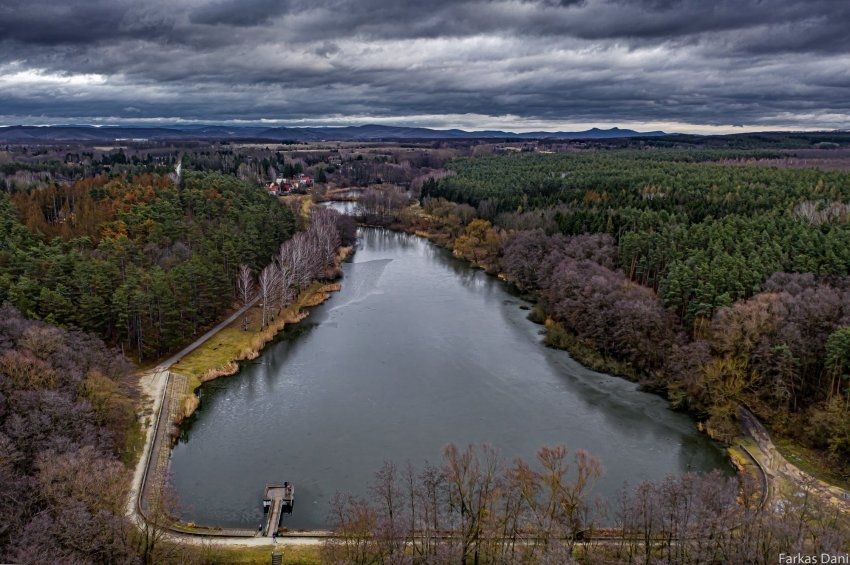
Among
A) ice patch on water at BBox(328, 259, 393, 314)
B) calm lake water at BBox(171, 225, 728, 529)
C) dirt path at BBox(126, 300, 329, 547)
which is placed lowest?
calm lake water at BBox(171, 225, 728, 529)

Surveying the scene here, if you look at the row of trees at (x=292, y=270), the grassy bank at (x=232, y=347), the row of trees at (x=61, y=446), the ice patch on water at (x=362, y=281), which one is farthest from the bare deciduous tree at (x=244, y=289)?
the row of trees at (x=61, y=446)

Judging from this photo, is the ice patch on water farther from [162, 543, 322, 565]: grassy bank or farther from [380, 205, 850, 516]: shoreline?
[162, 543, 322, 565]: grassy bank

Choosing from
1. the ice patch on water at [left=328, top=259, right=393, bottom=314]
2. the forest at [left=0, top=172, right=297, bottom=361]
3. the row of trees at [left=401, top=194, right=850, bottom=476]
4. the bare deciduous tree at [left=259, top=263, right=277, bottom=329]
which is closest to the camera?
the row of trees at [left=401, top=194, right=850, bottom=476]

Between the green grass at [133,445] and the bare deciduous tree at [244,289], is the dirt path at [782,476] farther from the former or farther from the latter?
the bare deciduous tree at [244,289]

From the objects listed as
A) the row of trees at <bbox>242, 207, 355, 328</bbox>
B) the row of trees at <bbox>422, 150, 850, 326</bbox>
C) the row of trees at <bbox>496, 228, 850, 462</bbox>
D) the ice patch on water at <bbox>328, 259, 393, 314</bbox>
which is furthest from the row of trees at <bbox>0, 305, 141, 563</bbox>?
the row of trees at <bbox>422, 150, 850, 326</bbox>

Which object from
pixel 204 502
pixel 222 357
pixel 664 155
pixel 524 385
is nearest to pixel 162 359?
pixel 222 357
